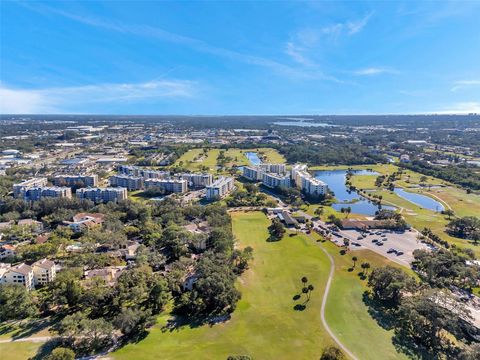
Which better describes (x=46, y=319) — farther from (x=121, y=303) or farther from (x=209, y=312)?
(x=209, y=312)

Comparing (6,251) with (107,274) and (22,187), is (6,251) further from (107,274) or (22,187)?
(22,187)

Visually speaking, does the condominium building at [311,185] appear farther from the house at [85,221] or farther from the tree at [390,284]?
the house at [85,221]

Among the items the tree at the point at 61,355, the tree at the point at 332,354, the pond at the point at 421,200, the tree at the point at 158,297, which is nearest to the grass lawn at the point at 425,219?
the pond at the point at 421,200

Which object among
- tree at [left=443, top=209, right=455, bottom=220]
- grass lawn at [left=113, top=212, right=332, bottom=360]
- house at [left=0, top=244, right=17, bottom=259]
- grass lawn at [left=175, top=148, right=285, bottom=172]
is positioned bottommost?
grass lawn at [left=113, top=212, right=332, bottom=360]

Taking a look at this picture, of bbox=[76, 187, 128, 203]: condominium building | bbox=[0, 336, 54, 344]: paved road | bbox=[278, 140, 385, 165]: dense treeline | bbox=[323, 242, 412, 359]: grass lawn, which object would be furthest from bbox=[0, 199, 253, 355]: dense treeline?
bbox=[278, 140, 385, 165]: dense treeline

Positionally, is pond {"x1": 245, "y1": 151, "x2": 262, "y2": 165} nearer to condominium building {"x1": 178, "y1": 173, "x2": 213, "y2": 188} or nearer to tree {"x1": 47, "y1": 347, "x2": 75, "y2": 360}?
condominium building {"x1": 178, "y1": 173, "x2": 213, "y2": 188}

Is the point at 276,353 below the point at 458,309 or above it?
below

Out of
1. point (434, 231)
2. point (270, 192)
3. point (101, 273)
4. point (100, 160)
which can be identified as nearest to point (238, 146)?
point (100, 160)
